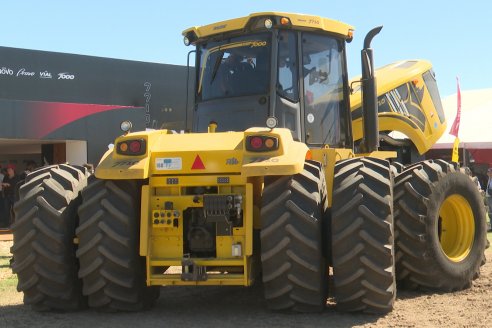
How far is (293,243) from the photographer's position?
543cm

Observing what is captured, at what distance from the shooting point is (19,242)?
5.86 metres

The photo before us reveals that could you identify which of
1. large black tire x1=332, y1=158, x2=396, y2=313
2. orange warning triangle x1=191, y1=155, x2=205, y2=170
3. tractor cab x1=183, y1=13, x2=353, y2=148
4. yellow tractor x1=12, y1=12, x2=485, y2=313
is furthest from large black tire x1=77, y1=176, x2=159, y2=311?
large black tire x1=332, y1=158, x2=396, y2=313

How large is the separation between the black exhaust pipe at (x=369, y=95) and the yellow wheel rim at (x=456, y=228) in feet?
3.39

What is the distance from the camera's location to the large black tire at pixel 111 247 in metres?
5.67

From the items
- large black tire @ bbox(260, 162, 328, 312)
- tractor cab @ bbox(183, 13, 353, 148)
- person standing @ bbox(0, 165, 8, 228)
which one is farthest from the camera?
person standing @ bbox(0, 165, 8, 228)

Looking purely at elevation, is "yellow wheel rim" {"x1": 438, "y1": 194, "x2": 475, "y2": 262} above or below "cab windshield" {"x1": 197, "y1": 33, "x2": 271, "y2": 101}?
below

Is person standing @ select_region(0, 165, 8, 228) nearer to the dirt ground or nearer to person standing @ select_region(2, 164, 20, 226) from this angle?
person standing @ select_region(2, 164, 20, 226)

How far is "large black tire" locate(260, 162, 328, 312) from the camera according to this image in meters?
5.43

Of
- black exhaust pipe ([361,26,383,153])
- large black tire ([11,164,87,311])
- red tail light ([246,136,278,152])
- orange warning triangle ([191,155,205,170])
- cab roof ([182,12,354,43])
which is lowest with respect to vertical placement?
large black tire ([11,164,87,311])

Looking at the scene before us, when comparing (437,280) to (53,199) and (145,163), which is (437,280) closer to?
(145,163)

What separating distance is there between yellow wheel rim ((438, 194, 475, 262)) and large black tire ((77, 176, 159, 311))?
3.29 meters

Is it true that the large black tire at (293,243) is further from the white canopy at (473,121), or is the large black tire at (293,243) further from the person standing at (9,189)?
the white canopy at (473,121)

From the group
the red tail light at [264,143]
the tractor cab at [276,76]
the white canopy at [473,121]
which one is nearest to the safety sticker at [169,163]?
the red tail light at [264,143]

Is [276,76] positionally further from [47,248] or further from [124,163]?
[47,248]
